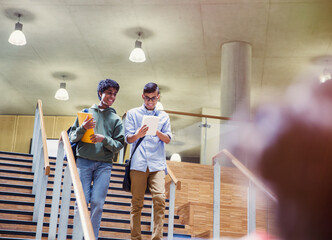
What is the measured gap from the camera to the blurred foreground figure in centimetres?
34

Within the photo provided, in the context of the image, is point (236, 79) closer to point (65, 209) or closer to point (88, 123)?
point (88, 123)

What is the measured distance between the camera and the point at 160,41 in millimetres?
9289

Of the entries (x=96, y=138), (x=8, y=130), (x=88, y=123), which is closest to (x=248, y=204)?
(x=96, y=138)

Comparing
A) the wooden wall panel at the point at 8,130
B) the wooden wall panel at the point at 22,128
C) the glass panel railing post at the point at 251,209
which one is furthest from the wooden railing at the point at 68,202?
the wooden wall panel at the point at 8,130

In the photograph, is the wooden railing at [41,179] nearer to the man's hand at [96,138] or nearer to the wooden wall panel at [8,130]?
the man's hand at [96,138]

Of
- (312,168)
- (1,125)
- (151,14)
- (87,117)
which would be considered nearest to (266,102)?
(312,168)

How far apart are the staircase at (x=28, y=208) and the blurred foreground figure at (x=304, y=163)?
4526 millimetres

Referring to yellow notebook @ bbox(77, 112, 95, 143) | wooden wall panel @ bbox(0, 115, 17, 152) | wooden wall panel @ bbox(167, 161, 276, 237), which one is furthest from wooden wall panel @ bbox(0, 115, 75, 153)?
yellow notebook @ bbox(77, 112, 95, 143)

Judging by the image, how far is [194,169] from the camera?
25.6ft

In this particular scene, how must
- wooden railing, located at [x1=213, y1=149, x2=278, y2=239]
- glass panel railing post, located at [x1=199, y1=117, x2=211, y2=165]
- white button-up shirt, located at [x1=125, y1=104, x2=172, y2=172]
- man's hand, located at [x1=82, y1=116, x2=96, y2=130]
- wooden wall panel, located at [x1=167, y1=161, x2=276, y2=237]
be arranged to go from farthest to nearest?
glass panel railing post, located at [x1=199, y1=117, x2=211, y2=165], wooden wall panel, located at [x1=167, y1=161, x2=276, y2=237], wooden railing, located at [x1=213, y1=149, x2=278, y2=239], white button-up shirt, located at [x1=125, y1=104, x2=172, y2=172], man's hand, located at [x1=82, y1=116, x2=96, y2=130]

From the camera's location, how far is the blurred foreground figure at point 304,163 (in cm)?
34

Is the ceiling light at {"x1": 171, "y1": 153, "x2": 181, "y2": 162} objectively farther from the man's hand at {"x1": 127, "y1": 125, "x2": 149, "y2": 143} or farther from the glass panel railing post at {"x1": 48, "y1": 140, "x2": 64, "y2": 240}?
the man's hand at {"x1": 127, "y1": 125, "x2": 149, "y2": 143}

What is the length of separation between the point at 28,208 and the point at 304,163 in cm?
547

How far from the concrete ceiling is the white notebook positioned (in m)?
3.43
